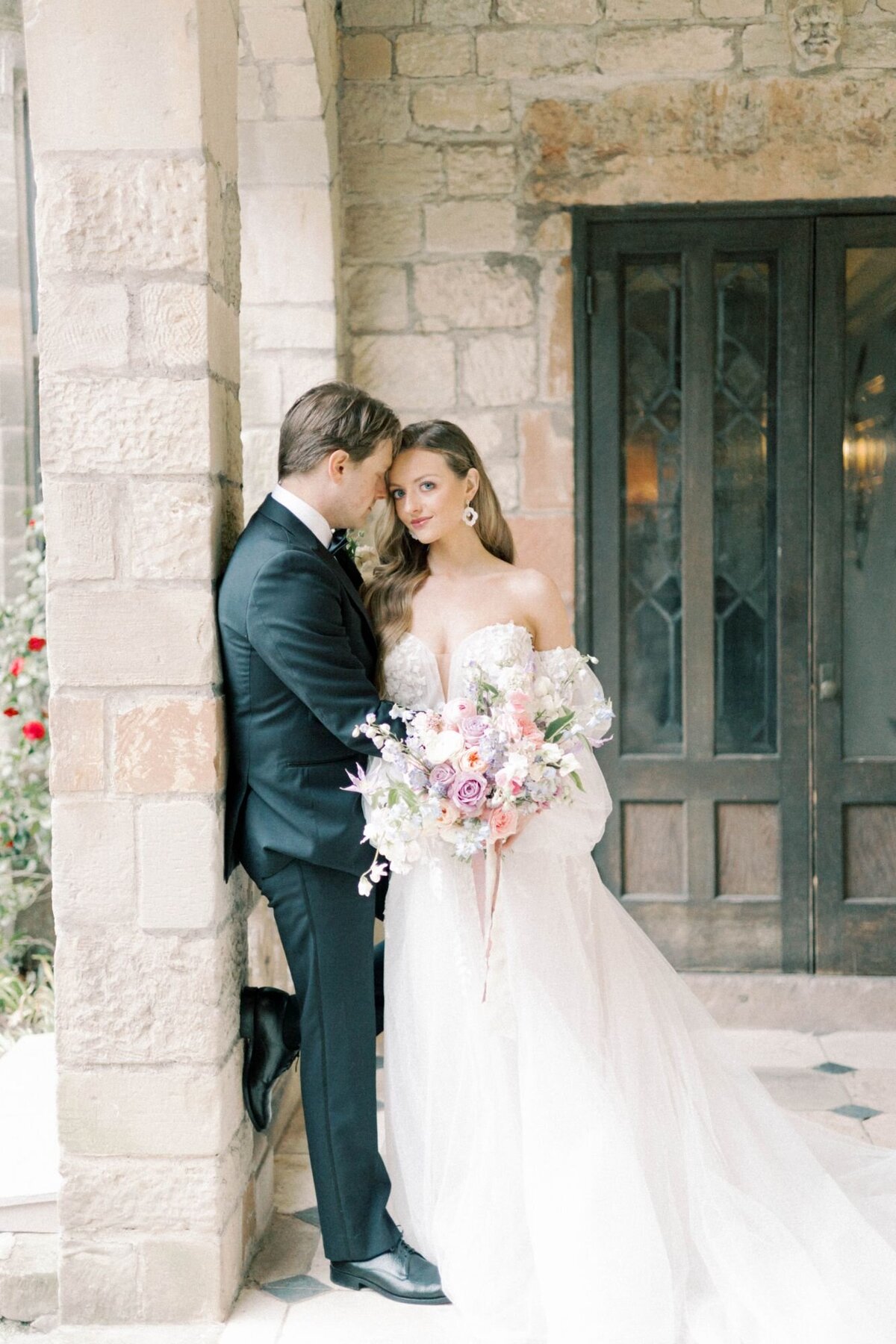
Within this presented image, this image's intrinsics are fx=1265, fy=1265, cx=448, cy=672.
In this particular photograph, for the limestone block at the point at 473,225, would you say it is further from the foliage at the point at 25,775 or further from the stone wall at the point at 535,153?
the foliage at the point at 25,775

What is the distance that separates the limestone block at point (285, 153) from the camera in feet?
13.2

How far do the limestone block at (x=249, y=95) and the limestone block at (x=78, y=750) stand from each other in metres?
2.33

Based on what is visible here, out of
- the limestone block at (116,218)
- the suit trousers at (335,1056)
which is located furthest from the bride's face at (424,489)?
the suit trousers at (335,1056)

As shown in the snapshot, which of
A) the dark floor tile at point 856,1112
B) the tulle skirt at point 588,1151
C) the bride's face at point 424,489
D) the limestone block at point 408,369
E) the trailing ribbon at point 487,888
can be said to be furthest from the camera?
Answer: the limestone block at point 408,369

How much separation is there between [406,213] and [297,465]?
1.99 m

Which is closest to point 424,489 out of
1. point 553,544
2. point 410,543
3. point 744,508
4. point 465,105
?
point 410,543

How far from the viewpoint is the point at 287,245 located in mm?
4148

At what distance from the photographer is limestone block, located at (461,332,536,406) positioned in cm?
430

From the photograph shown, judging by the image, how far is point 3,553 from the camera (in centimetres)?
472

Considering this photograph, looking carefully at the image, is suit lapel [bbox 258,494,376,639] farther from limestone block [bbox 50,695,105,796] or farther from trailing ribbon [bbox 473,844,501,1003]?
trailing ribbon [bbox 473,844,501,1003]

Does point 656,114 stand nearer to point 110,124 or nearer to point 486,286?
point 486,286

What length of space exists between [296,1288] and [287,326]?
2.89m

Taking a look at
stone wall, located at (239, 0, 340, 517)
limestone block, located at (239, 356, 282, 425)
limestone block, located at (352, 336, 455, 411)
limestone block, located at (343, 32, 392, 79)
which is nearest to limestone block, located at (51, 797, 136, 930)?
stone wall, located at (239, 0, 340, 517)

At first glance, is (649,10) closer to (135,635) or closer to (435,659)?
(435,659)
